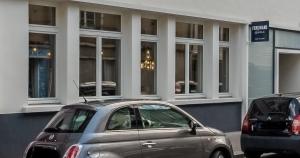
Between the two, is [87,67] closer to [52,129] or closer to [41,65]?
[41,65]

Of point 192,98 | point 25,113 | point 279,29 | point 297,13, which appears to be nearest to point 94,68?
point 25,113

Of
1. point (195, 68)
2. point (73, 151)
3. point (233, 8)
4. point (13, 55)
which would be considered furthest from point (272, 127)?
point (233, 8)

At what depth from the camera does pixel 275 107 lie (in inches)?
466

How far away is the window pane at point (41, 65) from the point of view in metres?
12.5

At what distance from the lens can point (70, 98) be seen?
12.8 metres

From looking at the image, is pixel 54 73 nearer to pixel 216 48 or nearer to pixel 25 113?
pixel 25 113

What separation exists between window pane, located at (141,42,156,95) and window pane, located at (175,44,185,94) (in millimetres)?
920

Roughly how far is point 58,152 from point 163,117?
201 centimetres

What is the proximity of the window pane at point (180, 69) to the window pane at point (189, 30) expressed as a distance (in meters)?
0.35

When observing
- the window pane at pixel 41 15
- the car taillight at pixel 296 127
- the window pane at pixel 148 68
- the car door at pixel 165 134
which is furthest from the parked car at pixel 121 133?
the window pane at pixel 148 68

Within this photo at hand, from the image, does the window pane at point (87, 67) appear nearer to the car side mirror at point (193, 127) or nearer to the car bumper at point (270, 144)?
the car bumper at point (270, 144)

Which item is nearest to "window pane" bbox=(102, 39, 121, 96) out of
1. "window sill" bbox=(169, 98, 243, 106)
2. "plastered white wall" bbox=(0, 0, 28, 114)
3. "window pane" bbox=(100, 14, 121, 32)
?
"window pane" bbox=(100, 14, 121, 32)

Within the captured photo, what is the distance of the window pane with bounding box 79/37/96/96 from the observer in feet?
44.3

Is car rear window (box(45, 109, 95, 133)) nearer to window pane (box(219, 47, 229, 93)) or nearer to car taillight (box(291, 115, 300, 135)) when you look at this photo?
car taillight (box(291, 115, 300, 135))
